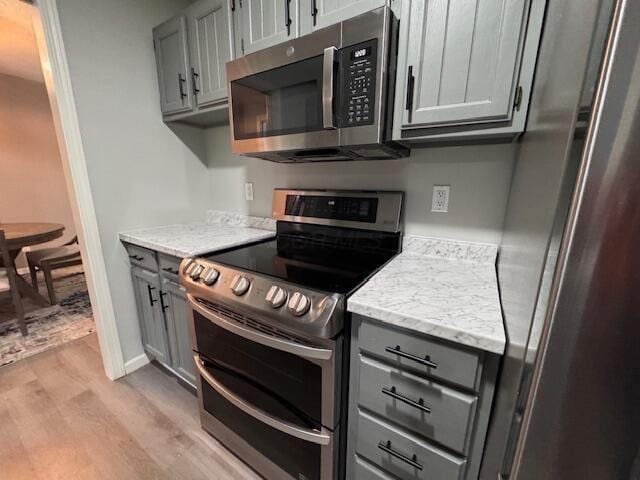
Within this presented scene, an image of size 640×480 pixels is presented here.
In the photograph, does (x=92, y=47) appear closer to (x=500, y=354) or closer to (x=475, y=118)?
(x=475, y=118)

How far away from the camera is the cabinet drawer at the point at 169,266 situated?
1422mm

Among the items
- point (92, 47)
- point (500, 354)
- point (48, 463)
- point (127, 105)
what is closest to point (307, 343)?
point (500, 354)

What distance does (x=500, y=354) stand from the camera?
2.07 feet

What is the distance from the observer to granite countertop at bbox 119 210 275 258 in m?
1.40

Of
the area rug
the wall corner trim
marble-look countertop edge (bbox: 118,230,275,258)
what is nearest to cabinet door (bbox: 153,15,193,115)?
the wall corner trim

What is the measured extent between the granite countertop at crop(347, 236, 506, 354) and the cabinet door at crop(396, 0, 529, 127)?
1.77 ft

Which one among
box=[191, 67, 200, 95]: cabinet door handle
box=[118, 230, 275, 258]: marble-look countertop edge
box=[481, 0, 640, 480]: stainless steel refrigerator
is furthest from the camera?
box=[191, 67, 200, 95]: cabinet door handle

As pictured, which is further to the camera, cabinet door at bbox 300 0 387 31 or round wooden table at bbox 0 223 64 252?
round wooden table at bbox 0 223 64 252

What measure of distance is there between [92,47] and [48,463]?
2.10 metres

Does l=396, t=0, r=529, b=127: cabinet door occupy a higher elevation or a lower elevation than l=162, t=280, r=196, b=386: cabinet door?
higher

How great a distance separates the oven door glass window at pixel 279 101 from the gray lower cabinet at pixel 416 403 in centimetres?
81

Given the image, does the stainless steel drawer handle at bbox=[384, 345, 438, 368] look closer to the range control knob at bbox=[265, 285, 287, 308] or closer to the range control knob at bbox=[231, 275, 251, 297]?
the range control knob at bbox=[265, 285, 287, 308]

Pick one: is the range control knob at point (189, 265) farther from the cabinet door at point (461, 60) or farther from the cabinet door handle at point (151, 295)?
the cabinet door at point (461, 60)

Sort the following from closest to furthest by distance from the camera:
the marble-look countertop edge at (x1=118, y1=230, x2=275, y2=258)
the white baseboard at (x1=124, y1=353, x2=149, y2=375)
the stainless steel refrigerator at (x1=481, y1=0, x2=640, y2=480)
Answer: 1. the stainless steel refrigerator at (x1=481, y1=0, x2=640, y2=480)
2. the marble-look countertop edge at (x1=118, y1=230, x2=275, y2=258)
3. the white baseboard at (x1=124, y1=353, x2=149, y2=375)
